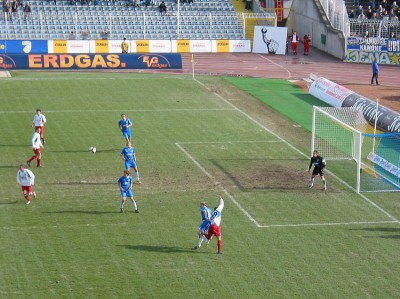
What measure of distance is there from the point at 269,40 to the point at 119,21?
40.2 ft

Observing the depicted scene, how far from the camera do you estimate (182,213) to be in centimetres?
3083

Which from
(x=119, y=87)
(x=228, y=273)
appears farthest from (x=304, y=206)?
(x=119, y=87)

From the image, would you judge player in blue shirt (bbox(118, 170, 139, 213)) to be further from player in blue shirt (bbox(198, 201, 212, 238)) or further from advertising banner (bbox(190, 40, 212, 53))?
advertising banner (bbox(190, 40, 212, 53))

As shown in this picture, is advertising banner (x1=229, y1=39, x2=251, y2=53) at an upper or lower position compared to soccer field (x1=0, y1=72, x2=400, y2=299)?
upper

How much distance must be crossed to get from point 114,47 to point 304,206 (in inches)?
1455

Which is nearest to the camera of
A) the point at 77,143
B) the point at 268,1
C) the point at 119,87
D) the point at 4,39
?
the point at 77,143

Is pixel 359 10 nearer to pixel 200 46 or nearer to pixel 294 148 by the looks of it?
pixel 200 46

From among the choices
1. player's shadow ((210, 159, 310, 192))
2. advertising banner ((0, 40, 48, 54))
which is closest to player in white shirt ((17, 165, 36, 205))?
player's shadow ((210, 159, 310, 192))

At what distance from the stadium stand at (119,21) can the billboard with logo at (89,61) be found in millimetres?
8216

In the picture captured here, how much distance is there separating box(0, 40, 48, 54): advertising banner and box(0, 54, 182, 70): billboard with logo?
5.02 metres

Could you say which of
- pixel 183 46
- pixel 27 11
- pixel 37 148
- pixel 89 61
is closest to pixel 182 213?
pixel 37 148

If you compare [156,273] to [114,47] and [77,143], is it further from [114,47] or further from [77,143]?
[114,47]

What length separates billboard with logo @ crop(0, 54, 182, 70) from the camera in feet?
192

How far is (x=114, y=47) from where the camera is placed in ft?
217
